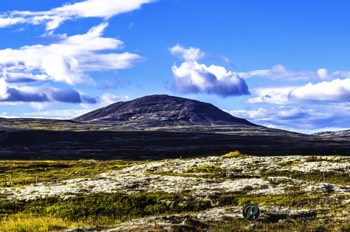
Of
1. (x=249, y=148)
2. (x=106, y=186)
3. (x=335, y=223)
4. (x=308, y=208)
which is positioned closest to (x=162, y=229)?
(x=335, y=223)

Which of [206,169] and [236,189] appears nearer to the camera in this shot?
[236,189]

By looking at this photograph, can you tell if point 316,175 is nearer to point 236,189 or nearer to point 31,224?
point 236,189

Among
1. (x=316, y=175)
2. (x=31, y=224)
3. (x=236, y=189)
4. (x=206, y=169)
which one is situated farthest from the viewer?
(x=206, y=169)

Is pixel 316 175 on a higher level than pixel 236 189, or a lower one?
higher

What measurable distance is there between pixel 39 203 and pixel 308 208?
22.4m

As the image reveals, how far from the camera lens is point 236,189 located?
148ft

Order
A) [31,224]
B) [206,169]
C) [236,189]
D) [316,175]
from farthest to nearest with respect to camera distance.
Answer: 1. [206,169]
2. [316,175]
3. [236,189]
4. [31,224]

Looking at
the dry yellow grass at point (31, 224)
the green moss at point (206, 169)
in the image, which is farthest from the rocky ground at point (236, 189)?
the dry yellow grass at point (31, 224)

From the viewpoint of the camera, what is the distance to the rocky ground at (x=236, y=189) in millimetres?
30578

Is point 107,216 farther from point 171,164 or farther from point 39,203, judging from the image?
point 171,164

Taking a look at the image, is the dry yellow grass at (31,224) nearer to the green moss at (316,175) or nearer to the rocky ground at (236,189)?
the rocky ground at (236,189)

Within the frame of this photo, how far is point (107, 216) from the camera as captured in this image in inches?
1529

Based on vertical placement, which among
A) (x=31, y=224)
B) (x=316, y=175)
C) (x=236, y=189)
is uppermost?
(x=316, y=175)

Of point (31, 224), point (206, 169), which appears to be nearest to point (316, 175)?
point (206, 169)
